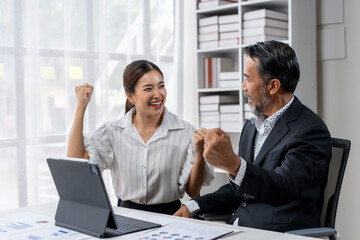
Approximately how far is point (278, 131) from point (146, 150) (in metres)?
0.77

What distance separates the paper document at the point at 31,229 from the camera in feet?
5.49

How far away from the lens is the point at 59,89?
10.6ft

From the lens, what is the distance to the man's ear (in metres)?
2.04

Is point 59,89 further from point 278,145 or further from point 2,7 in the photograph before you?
point 278,145

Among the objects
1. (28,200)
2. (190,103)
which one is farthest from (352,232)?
(28,200)

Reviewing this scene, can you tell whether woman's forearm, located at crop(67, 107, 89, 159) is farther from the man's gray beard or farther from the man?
the man's gray beard

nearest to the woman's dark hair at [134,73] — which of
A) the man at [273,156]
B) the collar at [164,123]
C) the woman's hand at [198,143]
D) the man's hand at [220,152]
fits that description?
the collar at [164,123]

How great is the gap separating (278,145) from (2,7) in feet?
6.11

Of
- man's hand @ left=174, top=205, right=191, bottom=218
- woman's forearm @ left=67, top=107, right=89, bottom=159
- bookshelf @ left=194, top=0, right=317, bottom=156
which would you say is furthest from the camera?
bookshelf @ left=194, top=0, right=317, bottom=156

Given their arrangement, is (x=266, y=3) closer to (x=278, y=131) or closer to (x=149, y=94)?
(x=149, y=94)

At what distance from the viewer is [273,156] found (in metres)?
1.95

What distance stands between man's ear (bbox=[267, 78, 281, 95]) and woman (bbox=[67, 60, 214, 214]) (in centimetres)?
56

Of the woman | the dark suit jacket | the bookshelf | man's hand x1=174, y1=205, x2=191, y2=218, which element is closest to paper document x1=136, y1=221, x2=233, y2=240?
the dark suit jacket

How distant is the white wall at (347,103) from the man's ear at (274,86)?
168 centimetres
